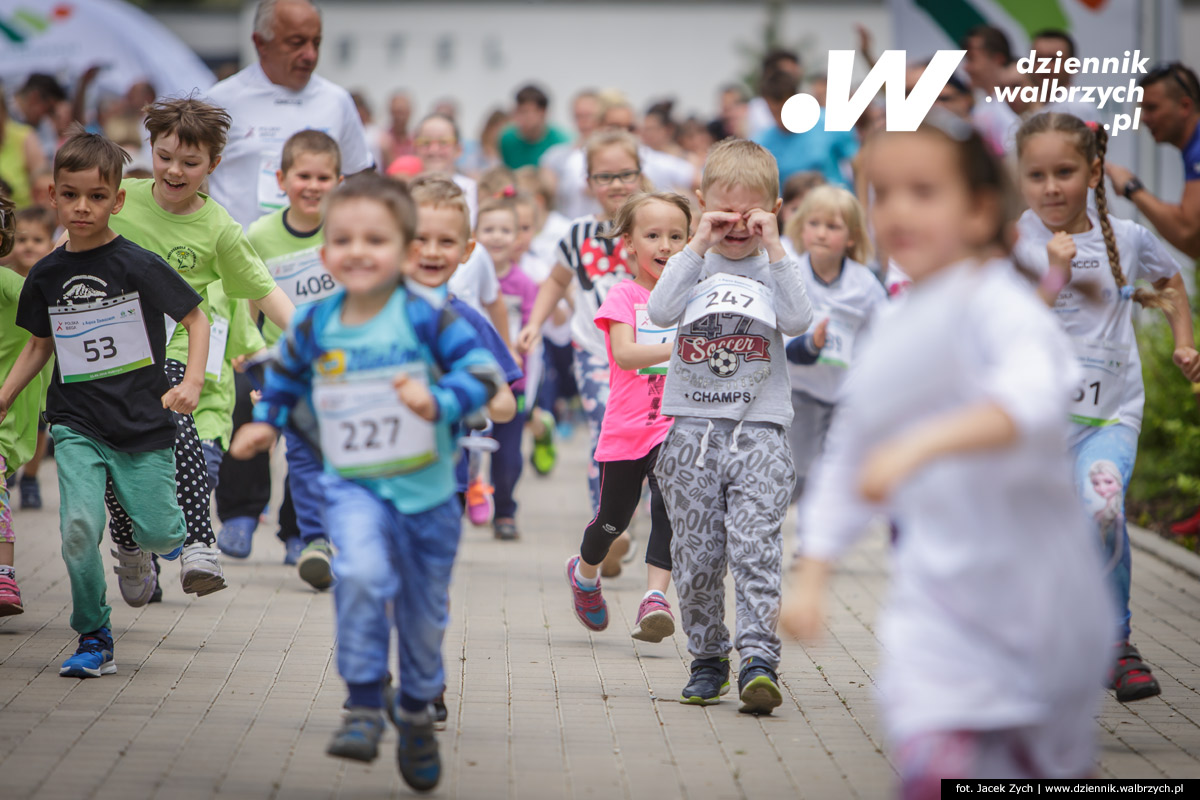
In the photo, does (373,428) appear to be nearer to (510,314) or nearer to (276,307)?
(276,307)

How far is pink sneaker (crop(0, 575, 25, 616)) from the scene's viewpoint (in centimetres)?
616

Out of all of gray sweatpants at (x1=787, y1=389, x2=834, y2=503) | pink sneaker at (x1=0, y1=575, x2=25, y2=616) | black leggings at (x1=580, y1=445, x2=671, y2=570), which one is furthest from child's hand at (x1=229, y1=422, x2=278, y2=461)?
gray sweatpants at (x1=787, y1=389, x2=834, y2=503)

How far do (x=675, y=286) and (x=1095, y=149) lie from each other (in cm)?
163

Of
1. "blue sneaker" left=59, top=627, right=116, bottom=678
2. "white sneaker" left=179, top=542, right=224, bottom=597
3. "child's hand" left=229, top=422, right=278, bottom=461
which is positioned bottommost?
"blue sneaker" left=59, top=627, right=116, bottom=678

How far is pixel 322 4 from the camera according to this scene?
155ft

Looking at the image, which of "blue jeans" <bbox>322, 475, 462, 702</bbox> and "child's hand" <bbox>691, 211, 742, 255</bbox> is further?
"child's hand" <bbox>691, 211, 742, 255</bbox>

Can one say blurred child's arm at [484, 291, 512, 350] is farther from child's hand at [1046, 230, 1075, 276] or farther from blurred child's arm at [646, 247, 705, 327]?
child's hand at [1046, 230, 1075, 276]

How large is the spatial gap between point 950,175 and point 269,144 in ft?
18.6

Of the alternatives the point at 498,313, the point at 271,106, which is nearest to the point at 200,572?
the point at 498,313

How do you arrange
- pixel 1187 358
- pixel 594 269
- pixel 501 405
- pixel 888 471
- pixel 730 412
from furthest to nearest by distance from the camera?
pixel 594 269, pixel 1187 358, pixel 730 412, pixel 501 405, pixel 888 471

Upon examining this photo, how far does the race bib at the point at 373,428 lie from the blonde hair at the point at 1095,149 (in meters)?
2.55

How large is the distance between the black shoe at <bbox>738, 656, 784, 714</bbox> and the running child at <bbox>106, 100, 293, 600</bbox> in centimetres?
236

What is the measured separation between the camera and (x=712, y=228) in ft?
17.5

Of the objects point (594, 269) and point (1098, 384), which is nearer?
point (1098, 384)
